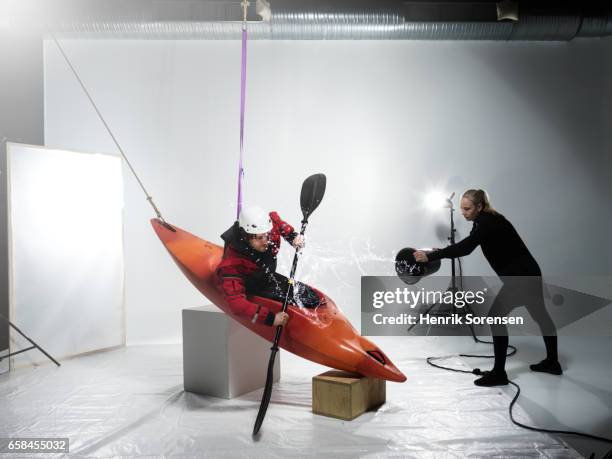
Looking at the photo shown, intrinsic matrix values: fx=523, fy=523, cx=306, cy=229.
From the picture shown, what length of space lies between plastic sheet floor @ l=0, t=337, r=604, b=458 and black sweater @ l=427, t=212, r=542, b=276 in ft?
2.10

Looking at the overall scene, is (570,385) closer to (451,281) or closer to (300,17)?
(451,281)

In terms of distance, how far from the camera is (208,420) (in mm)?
2336

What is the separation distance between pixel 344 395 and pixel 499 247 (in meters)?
1.23

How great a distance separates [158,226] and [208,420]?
4.21 ft

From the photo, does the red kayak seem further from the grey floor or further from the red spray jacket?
the grey floor

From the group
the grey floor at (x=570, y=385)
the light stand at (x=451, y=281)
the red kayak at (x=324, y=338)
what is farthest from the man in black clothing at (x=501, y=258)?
the light stand at (x=451, y=281)

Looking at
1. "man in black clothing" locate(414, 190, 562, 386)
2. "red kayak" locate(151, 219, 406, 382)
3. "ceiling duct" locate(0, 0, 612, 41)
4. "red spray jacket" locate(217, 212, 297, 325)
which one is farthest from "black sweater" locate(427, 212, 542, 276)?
"ceiling duct" locate(0, 0, 612, 41)

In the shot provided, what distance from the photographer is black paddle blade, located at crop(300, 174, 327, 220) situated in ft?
9.06

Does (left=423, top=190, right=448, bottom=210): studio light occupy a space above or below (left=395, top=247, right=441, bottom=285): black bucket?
above

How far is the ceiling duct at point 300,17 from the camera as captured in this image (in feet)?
12.3

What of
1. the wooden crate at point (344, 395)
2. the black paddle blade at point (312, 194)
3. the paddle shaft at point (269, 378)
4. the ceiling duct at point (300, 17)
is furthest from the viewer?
the ceiling duct at point (300, 17)

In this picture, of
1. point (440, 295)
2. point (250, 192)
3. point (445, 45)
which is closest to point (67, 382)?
point (250, 192)

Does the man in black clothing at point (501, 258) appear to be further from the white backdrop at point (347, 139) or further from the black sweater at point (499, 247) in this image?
the white backdrop at point (347, 139)

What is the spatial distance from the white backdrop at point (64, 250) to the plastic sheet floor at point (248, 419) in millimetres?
343
